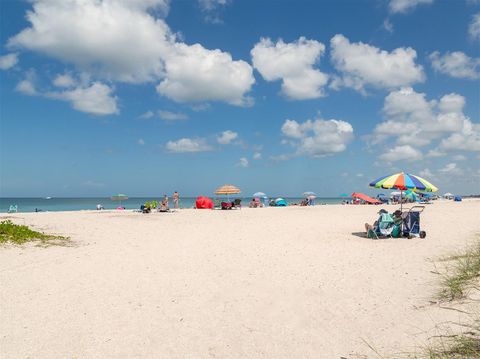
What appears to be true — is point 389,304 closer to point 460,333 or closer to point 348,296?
point 348,296

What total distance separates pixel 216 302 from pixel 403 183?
9361mm

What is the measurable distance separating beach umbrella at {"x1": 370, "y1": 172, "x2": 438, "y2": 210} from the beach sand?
2.96 metres

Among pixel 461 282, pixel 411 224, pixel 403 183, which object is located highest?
pixel 403 183

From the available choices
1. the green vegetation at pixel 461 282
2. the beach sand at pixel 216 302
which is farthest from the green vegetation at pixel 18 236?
the green vegetation at pixel 461 282

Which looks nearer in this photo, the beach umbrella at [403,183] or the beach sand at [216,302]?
the beach sand at [216,302]

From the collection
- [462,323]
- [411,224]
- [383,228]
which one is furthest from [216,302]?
[411,224]

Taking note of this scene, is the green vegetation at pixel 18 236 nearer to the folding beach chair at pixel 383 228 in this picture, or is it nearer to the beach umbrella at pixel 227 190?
the folding beach chair at pixel 383 228

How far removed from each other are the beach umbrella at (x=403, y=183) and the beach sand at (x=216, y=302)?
2959 millimetres

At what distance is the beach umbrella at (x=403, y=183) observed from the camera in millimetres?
12195

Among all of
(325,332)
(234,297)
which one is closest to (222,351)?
(325,332)

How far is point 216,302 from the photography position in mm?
5320

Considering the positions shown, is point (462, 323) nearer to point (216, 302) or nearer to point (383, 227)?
point (216, 302)

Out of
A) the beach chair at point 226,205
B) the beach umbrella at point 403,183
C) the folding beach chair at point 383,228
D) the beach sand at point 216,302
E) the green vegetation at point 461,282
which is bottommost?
the beach sand at point 216,302

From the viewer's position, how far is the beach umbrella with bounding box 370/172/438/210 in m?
12.2
